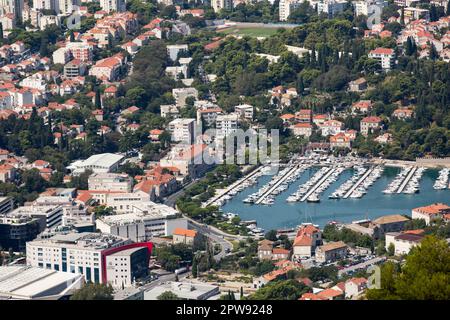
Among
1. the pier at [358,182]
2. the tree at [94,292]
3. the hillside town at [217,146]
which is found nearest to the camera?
the tree at [94,292]

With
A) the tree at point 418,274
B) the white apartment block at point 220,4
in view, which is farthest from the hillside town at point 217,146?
the tree at point 418,274

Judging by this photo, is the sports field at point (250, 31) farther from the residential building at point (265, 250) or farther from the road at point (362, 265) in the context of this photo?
the road at point (362, 265)

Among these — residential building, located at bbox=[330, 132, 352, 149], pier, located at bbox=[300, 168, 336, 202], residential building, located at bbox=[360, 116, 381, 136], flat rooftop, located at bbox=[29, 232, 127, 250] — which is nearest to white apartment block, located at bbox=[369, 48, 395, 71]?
residential building, located at bbox=[360, 116, 381, 136]

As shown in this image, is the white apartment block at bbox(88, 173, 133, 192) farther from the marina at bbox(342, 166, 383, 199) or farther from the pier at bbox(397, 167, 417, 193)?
the pier at bbox(397, 167, 417, 193)

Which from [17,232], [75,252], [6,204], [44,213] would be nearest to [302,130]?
[6,204]

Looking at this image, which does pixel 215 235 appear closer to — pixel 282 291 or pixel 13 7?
pixel 282 291

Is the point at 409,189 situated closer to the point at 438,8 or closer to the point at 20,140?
the point at 20,140
